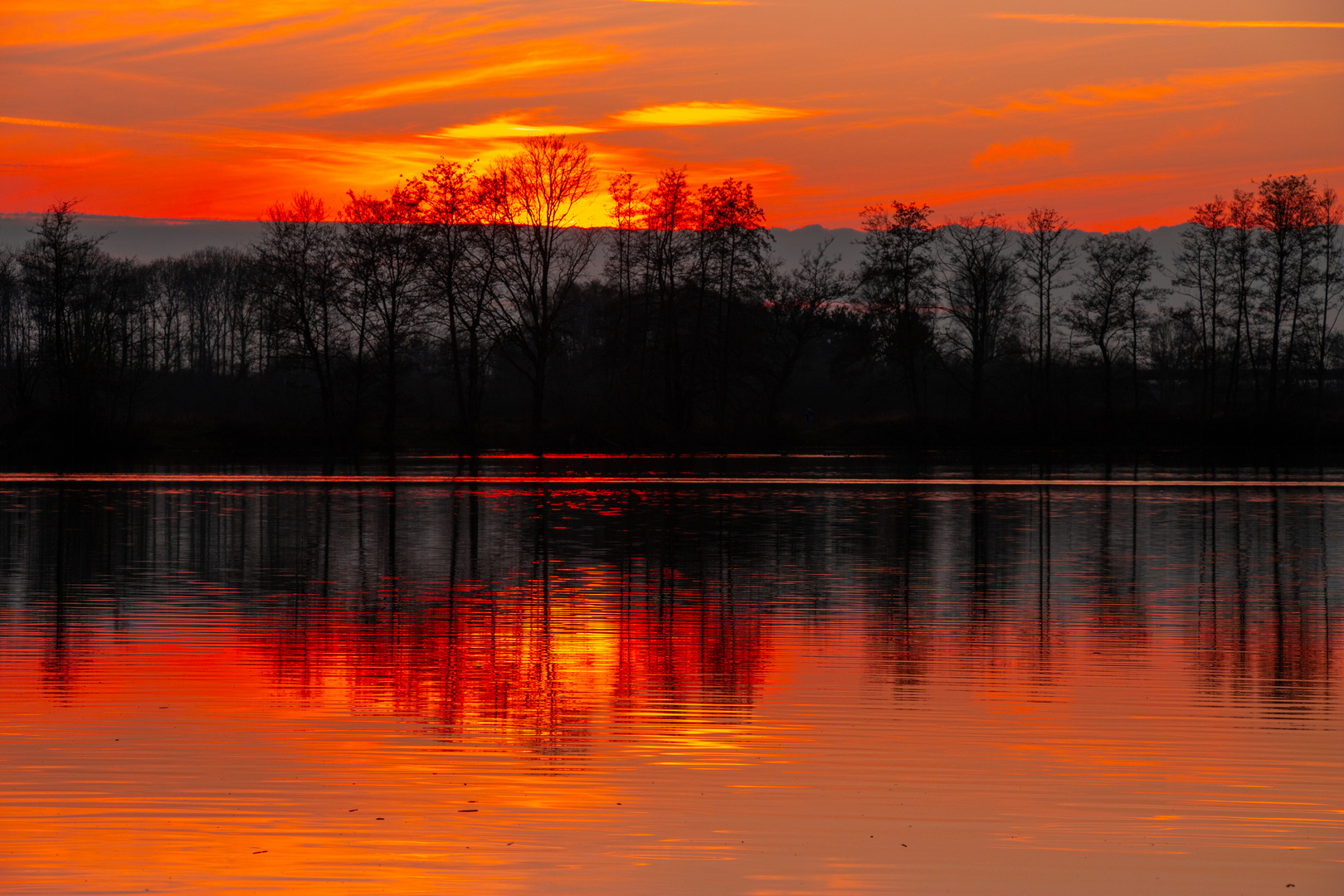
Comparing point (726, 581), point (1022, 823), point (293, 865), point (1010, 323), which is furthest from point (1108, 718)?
point (1010, 323)

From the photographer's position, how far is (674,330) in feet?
237

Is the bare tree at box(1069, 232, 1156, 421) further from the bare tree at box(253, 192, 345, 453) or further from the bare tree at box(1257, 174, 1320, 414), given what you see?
the bare tree at box(253, 192, 345, 453)

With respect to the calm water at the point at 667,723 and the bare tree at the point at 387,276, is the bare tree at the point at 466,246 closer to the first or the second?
the bare tree at the point at 387,276

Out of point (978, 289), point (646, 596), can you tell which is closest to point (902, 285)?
point (978, 289)

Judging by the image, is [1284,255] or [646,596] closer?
[646,596]

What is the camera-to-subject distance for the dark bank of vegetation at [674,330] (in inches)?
2756

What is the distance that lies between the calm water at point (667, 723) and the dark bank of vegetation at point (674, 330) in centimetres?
5121

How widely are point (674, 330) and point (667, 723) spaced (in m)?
63.6

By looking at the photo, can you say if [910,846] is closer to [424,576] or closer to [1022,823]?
[1022,823]

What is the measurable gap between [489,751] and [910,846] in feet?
9.54

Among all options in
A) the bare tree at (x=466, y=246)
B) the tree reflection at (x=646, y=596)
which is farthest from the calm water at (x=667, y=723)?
the bare tree at (x=466, y=246)

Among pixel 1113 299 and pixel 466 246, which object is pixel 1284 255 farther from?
pixel 466 246

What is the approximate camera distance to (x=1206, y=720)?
9492mm

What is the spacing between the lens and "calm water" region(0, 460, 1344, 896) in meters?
6.54
